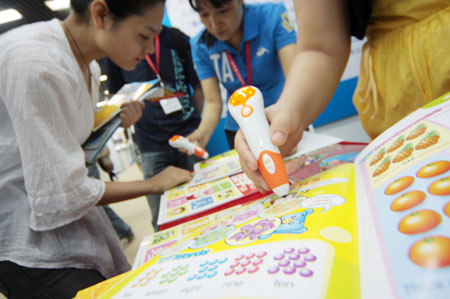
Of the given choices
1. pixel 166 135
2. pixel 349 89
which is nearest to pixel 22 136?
pixel 166 135

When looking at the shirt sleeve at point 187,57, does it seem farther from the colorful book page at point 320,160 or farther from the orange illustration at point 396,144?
the orange illustration at point 396,144

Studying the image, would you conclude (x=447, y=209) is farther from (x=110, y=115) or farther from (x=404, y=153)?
(x=110, y=115)

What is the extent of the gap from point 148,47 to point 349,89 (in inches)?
74.6

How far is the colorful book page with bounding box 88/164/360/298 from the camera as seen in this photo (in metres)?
0.16

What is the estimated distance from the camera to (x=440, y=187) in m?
0.18

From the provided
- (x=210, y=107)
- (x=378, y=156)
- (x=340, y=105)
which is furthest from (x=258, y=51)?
(x=340, y=105)

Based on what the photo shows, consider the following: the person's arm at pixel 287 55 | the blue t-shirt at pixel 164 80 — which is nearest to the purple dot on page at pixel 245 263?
the person's arm at pixel 287 55

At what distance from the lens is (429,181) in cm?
19

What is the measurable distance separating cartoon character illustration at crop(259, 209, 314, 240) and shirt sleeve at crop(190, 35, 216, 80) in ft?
2.84

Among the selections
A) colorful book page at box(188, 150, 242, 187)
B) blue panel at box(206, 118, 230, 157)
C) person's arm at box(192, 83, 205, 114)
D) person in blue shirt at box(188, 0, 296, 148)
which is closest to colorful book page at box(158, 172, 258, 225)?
colorful book page at box(188, 150, 242, 187)

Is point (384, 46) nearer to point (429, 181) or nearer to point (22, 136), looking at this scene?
point (429, 181)

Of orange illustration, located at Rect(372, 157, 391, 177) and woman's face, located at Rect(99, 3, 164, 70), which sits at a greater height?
woman's face, located at Rect(99, 3, 164, 70)

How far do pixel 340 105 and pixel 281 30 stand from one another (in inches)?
59.6

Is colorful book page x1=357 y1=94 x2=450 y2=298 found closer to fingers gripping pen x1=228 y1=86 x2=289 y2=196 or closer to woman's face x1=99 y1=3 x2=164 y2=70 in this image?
fingers gripping pen x1=228 y1=86 x2=289 y2=196
